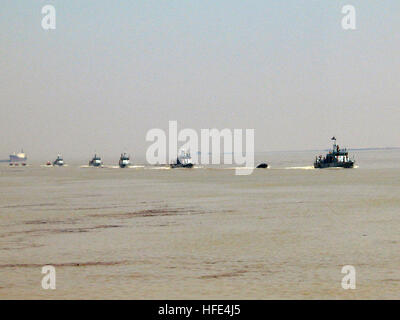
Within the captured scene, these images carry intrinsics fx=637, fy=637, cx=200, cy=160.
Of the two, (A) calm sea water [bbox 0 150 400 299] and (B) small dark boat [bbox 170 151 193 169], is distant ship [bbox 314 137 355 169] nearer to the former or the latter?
(B) small dark boat [bbox 170 151 193 169]

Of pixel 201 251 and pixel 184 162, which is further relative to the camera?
pixel 184 162

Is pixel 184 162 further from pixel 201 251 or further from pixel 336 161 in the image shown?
pixel 201 251

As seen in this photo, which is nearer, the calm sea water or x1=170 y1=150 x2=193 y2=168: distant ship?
the calm sea water

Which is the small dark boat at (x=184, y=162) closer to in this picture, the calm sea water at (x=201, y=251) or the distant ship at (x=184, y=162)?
the distant ship at (x=184, y=162)

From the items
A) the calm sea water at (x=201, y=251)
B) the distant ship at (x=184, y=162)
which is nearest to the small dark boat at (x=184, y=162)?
the distant ship at (x=184, y=162)

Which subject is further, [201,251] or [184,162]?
[184,162]

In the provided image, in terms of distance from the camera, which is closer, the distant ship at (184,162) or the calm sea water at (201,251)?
the calm sea water at (201,251)

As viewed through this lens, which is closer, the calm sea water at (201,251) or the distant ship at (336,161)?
the calm sea water at (201,251)

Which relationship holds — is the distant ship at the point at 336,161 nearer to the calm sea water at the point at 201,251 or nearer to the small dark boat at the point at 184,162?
the small dark boat at the point at 184,162

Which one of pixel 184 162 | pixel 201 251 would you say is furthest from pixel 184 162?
pixel 201 251

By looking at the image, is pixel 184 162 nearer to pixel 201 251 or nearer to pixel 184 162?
pixel 184 162

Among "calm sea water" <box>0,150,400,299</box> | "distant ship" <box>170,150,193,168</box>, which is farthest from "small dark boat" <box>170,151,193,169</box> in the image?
"calm sea water" <box>0,150,400,299</box>

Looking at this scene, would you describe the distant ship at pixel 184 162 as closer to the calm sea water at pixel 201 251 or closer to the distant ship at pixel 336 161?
the distant ship at pixel 336 161
